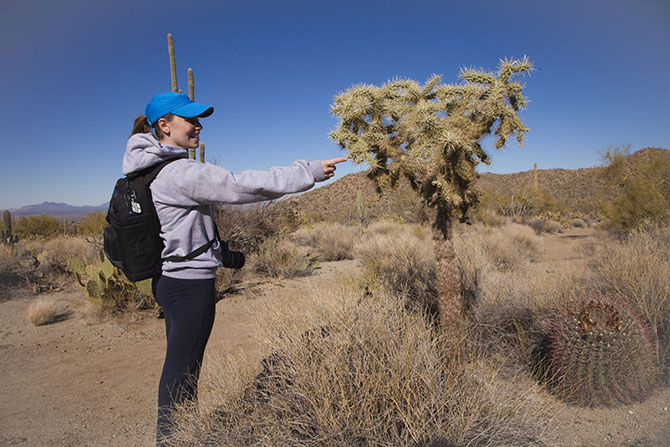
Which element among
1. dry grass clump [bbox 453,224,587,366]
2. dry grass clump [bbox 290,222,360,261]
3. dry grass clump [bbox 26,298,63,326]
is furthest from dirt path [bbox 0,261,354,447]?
dry grass clump [bbox 290,222,360,261]

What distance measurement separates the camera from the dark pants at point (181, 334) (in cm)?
178

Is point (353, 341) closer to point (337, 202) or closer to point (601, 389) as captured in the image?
point (601, 389)

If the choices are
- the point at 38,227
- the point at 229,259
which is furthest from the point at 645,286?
the point at 38,227

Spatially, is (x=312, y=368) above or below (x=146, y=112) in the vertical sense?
below

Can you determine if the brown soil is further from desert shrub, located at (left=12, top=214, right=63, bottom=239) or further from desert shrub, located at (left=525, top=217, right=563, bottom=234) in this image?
desert shrub, located at (left=525, top=217, right=563, bottom=234)

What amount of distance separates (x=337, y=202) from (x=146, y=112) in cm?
3564

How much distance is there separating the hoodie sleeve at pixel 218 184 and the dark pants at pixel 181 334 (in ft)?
1.44

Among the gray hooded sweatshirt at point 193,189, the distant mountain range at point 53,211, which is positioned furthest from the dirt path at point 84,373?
the distant mountain range at point 53,211

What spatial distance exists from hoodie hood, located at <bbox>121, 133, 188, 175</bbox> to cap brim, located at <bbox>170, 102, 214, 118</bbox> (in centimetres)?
22

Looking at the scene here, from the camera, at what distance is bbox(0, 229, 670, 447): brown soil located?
2723 millimetres

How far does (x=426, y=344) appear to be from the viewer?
2.35 m

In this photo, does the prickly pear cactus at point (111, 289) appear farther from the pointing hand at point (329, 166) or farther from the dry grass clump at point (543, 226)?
the dry grass clump at point (543, 226)

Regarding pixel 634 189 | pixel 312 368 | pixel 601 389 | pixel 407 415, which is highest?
pixel 634 189

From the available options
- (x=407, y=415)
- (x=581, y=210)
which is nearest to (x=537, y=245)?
(x=407, y=415)
